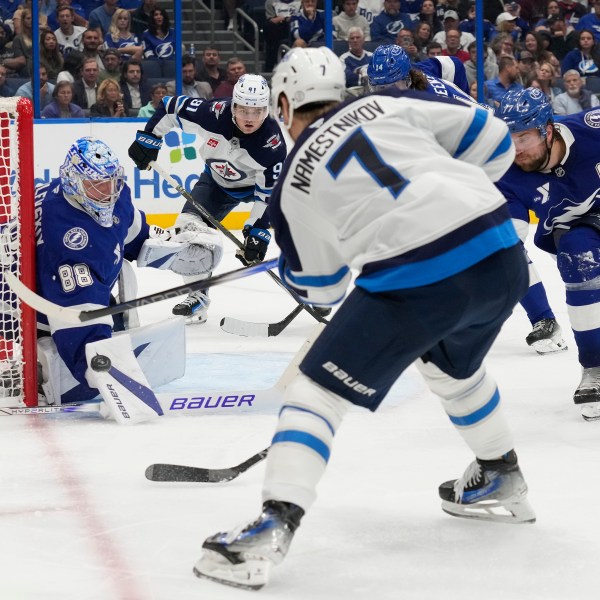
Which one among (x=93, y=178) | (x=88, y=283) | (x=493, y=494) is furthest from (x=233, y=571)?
(x=93, y=178)

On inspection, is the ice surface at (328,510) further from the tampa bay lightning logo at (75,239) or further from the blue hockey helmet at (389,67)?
the blue hockey helmet at (389,67)

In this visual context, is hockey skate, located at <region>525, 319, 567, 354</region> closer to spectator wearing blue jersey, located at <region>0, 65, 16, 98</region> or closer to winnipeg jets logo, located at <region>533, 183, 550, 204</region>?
winnipeg jets logo, located at <region>533, 183, 550, 204</region>

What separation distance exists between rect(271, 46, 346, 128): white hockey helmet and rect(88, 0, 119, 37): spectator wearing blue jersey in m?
5.64

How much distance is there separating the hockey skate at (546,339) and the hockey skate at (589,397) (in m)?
0.87

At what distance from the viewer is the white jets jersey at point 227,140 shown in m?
5.00

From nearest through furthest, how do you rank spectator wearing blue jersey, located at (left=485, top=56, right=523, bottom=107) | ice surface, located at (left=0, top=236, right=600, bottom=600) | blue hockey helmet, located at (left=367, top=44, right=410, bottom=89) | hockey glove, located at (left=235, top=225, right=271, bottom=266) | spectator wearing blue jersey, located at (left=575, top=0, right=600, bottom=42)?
1. ice surface, located at (left=0, top=236, right=600, bottom=600)
2. blue hockey helmet, located at (left=367, top=44, right=410, bottom=89)
3. hockey glove, located at (left=235, top=225, right=271, bottom=266)
4. spectator wearing blue jersey, located at (left=485, top=56, right=523, bottom=107)
5. spectator wearing blue jersey, located at (left=575, top=0, right=600, bottom=42)

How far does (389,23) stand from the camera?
26.6 ft

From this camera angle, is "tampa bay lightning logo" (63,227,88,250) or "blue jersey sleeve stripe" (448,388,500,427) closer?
"blue jersey sleeve stripe" (448,388,500,427)

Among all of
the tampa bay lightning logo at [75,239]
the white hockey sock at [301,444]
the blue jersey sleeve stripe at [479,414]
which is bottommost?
the tampa bay lightning logo at [75,239]

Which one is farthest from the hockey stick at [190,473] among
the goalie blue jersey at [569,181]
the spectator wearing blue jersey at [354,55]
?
the spectator wearing blue jersey at [354,55]

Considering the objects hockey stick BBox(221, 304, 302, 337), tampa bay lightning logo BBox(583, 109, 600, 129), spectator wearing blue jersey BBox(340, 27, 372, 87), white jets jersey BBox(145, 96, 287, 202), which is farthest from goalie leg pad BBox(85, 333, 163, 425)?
spectator wearing blue jersey BBox(340, 27, 372, 87)

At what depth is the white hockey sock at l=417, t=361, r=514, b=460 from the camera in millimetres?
2363

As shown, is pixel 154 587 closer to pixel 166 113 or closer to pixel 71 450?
pixel 71 450

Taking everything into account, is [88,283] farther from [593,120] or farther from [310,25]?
[310,25]
